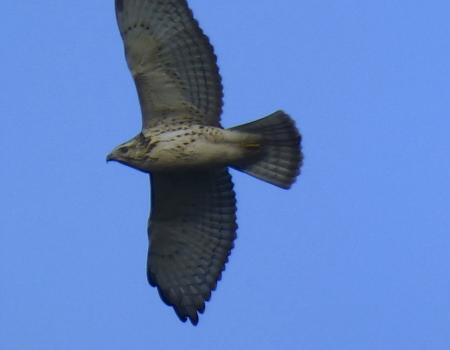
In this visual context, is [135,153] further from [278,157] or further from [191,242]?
[191,242]

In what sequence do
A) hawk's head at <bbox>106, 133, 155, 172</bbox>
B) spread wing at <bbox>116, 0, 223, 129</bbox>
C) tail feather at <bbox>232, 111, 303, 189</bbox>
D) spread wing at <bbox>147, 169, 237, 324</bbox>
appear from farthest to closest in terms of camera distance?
spread wing at <bbox>147, 169, 237, 324</bbox> → tail feather at <bbox>232, 111, 303, 189</bbox> → spread wing at <bbox>116, 0, 223, 129</bbox> → hawk's head at <bbox>106, 133, 155, 172</bbox>

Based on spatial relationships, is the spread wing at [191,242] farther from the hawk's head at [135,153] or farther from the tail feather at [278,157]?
the hawk's head at [135,153]

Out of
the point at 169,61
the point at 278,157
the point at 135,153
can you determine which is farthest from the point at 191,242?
the point at 169,61

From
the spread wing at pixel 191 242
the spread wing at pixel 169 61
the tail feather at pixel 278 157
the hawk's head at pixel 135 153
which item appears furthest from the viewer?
the spread wing at pixel 191 242

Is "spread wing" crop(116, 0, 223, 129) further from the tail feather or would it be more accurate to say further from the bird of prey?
the tail feather

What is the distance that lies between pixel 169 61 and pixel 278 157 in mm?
1270

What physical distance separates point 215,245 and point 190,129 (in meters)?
1.42

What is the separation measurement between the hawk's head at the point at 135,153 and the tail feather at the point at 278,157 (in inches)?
32.5

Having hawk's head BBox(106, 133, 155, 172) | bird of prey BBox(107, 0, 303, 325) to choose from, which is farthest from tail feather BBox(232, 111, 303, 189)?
hawk's head BBox(106, 133, 155, 172)

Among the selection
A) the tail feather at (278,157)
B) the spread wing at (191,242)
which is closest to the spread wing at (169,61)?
the tail feather at (278,157)

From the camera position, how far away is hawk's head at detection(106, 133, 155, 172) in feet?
42.2

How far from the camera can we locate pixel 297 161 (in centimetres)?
1329

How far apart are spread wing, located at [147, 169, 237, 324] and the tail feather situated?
1.69ft

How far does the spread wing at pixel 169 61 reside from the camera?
13039 mm
